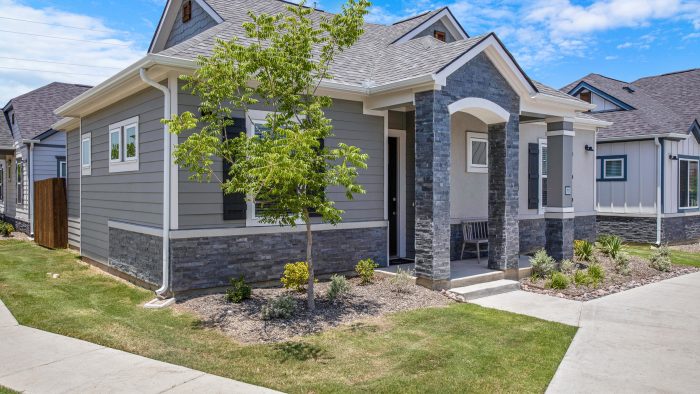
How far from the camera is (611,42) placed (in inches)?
965

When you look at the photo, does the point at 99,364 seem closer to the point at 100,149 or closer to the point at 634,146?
the point at 100,149

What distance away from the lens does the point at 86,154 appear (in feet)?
38.3

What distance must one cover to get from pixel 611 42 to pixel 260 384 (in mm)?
25818

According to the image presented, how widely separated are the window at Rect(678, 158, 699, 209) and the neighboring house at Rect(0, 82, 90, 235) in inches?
803

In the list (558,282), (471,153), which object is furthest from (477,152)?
(558,282)

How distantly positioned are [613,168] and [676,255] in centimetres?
373

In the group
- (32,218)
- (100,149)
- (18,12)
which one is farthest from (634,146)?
(18,12)

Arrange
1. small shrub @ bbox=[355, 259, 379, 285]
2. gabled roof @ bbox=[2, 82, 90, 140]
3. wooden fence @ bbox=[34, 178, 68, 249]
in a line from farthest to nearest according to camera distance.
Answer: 1. gabled roof @ bbox=[2, 82, 90, 140]
2. wooden fence @ bbox=[34, 178, 68, 249]
3. small shrub @ bbox=[355, 259, 379, 285]

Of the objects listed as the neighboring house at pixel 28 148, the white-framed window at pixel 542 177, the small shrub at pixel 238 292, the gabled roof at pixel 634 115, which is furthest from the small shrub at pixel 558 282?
the neighboring house at pixel 28 148

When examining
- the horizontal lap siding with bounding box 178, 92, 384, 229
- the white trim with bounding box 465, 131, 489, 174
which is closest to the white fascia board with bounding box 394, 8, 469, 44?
the white trim with bounding box 465, 131, 489, 174

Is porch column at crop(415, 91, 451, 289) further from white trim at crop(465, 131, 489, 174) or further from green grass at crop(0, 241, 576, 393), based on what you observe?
white trim at crop(465, 131, 489, 174)

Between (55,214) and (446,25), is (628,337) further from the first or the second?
(55,214)

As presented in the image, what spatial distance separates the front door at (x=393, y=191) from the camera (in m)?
10.6

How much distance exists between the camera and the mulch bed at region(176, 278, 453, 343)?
6129 mm
